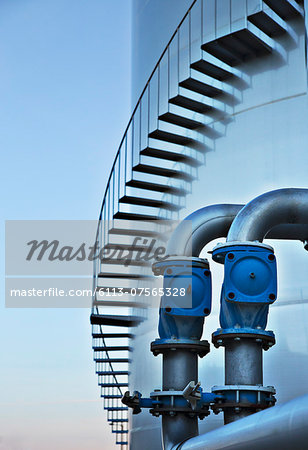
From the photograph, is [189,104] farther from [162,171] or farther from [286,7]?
[286,7]

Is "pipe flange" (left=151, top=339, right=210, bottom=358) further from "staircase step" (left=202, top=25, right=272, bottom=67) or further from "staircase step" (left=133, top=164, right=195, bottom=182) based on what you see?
"staircase step" (left=202, top=25, right=272, bottom=67)

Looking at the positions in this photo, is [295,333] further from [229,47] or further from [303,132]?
[229,47]

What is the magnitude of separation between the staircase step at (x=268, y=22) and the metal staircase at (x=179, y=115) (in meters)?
0.01

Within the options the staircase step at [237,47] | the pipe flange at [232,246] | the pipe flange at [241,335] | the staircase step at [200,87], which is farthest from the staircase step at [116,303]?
the pipe flange at [241,335]

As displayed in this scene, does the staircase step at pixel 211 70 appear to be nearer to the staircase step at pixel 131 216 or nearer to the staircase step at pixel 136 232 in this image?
the staircase step at pixel 131 216

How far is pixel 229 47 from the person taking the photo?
9914 millimetres

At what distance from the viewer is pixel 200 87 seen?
10.3 metres

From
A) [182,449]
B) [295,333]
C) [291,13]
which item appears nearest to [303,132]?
[291,13]

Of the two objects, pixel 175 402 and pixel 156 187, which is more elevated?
pixel 156 187

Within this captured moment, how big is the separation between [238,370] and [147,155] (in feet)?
17.6

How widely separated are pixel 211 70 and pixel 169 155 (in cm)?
166

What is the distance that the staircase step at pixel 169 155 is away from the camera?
10.7 meters

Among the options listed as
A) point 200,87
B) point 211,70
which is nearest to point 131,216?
point 200,87

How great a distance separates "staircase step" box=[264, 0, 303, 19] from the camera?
9.21 meters
